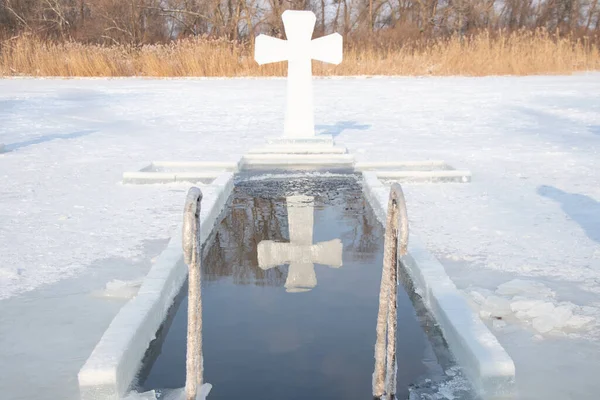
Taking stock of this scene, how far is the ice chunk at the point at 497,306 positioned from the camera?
2.87 meters

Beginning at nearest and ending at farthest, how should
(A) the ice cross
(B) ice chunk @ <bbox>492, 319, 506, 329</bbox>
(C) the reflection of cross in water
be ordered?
1. (B) ice chunk @ <bbox>492, 319, 506, 329</bbox>
2. (C) the reflection of cross in water
3. (A) the ice cross

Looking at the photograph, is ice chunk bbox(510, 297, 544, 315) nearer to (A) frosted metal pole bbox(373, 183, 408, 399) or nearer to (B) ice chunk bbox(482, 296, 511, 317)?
(B) ice chunk bbox(482, 296, 511, 317)

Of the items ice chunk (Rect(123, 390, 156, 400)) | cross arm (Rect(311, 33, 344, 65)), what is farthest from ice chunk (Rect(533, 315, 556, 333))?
cross arm (Rect(311, 33, 344, 65))

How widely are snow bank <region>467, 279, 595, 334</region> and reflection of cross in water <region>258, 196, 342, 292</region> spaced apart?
824 millimetres

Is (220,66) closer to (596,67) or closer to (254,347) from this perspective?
(596,67)

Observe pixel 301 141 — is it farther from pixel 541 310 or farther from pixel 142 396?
pixel 142 396

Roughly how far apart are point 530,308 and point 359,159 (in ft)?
13.6

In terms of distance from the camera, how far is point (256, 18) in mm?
26453

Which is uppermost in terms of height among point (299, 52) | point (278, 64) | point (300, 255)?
point (299, 52)

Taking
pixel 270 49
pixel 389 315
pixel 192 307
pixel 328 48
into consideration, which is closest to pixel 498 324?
pixel 389 315

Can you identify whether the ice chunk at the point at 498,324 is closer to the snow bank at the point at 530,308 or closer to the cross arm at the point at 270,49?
the snow bank at the point at 530,308

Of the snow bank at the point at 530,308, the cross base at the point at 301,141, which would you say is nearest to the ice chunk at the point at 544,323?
the snow bank at the point at 530,308

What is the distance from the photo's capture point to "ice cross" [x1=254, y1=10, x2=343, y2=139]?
7.16 m

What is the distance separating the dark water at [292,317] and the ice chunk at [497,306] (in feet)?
1.03
